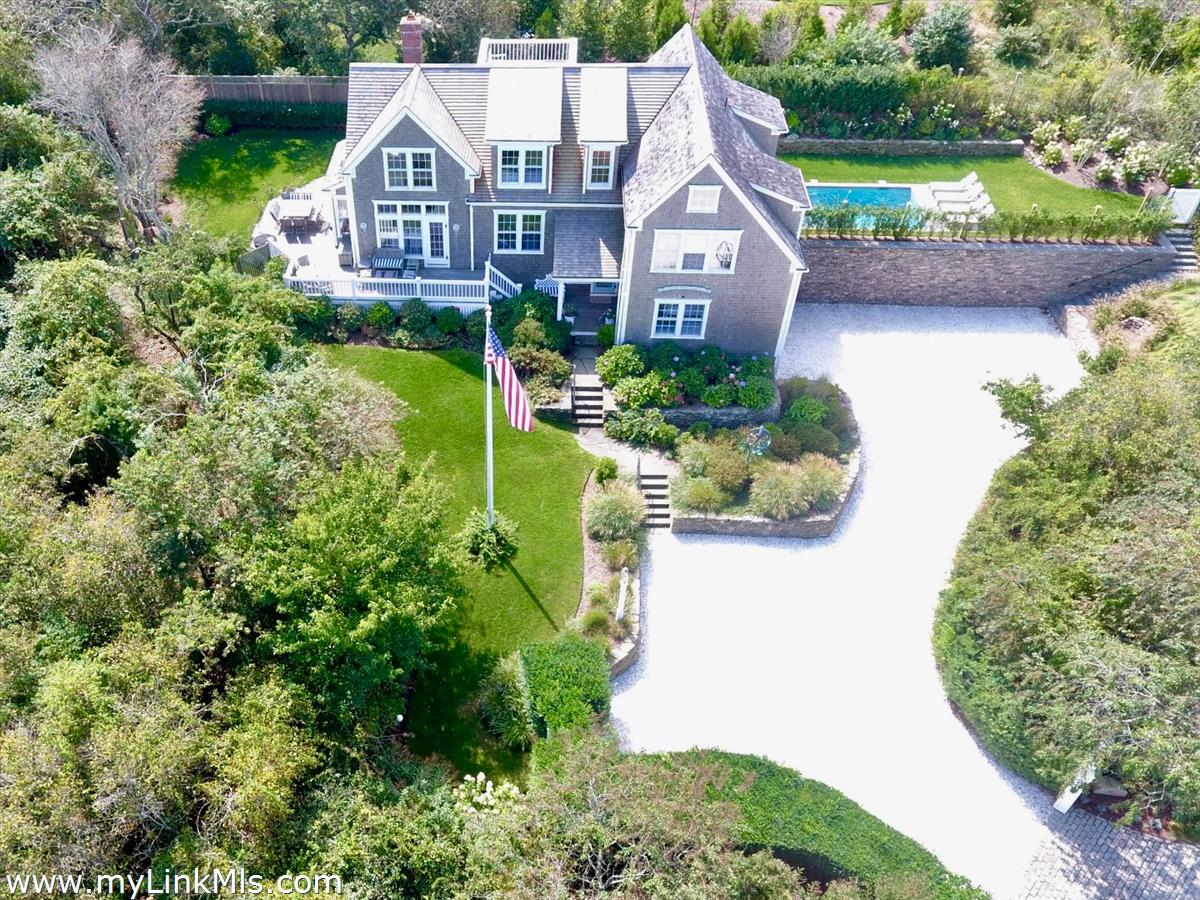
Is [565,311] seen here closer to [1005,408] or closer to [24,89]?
[1005,408]

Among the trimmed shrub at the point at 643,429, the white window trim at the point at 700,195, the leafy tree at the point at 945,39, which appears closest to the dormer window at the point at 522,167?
the white window trim at the point at 700,195

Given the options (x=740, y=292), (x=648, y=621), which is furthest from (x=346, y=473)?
(x=740, y=292)

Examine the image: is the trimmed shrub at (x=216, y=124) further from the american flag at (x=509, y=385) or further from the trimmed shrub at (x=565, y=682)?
the trimmed shrub at (x=565, y=682)

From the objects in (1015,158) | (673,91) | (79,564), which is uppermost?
(673,91)

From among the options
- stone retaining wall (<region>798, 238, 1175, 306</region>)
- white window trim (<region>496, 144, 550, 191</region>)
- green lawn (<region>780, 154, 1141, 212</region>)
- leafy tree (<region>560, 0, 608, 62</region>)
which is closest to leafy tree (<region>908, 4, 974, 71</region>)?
green lawn (<region>780, 154, 1141, 212</region>)

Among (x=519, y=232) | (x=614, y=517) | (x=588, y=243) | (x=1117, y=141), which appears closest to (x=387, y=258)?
(x=519, y=232)

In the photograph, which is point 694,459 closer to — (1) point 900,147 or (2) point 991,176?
(1) point 900,147
